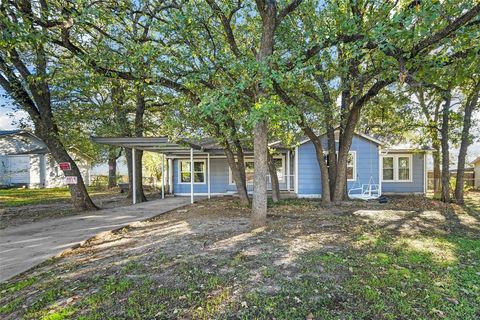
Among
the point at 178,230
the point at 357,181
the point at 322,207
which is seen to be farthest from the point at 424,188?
the point at 178,230

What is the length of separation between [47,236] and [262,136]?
5331 mm

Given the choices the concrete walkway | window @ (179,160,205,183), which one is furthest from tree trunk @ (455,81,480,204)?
window @ (179,160,205,183)

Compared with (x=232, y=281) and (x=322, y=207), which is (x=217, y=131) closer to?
(x=322, y=207)

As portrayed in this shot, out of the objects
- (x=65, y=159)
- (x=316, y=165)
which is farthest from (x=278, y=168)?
(x=65, y=159)

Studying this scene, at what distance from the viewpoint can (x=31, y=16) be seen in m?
6.12

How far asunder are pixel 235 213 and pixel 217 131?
2634 mm

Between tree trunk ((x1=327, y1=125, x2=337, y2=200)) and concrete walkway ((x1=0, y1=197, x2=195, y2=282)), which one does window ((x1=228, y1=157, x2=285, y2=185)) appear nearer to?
tree trunk ((x1=327, y1=125, x2=337, y2=200))

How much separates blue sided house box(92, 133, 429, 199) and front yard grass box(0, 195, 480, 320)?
636 cm

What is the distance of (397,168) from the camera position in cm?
1434

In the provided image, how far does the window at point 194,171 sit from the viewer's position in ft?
50.3

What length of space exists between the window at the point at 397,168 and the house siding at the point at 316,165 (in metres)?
1.96

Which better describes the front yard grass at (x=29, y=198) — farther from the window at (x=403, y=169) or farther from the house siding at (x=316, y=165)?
the window at (x=403, y=169)

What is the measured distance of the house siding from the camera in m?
13.0

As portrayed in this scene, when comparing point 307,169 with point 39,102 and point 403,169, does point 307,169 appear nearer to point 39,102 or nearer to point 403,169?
point 403,169
